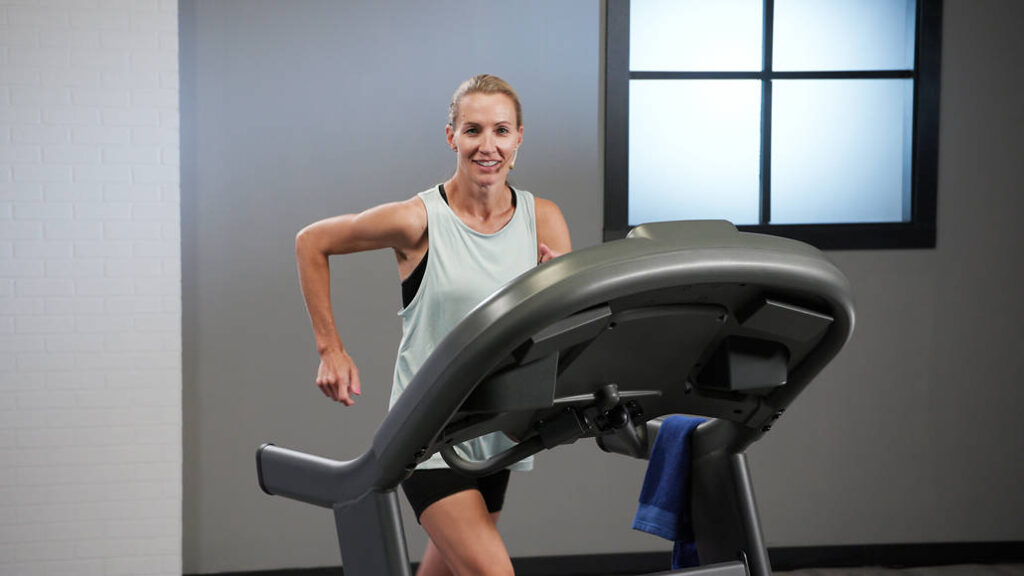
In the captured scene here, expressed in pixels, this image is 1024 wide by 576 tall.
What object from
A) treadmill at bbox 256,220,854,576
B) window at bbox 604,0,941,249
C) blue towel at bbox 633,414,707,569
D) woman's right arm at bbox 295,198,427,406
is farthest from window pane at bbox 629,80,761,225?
treadmill at bbox 256,220,854,576

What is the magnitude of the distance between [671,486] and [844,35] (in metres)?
2.65

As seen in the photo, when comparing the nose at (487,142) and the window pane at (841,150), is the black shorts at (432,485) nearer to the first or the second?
the nose at (487,142)

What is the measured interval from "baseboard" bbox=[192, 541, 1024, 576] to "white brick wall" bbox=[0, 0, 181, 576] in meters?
0.50

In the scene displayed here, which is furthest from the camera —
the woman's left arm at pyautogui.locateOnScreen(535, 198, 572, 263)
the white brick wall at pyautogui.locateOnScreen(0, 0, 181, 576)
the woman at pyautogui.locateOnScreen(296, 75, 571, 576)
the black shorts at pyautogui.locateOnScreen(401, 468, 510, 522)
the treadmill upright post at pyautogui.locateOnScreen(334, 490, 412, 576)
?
the white brick wall at pyautogui.locateOnScreen(0, 0, 181, 576)

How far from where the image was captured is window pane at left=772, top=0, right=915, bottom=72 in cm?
341

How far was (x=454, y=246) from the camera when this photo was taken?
69.6 inches

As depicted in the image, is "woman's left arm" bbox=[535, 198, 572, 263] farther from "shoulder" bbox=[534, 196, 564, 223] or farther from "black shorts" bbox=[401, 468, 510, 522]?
"black shorts" bbox=[401, 468, 510, 522]

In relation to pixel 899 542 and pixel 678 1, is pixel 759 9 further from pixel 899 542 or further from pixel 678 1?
pixel 899 542

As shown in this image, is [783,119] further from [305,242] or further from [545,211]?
[305,242]

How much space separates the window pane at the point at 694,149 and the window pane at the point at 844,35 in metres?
0.20

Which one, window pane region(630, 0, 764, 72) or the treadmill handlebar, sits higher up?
window pane region(630, 0, 764, 72)

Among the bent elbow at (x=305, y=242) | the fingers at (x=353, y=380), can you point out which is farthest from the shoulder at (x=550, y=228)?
the fingers at (x=353, y=380)

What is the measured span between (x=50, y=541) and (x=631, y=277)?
2.91 m

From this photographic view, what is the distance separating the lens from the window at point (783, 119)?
3.36 metres
